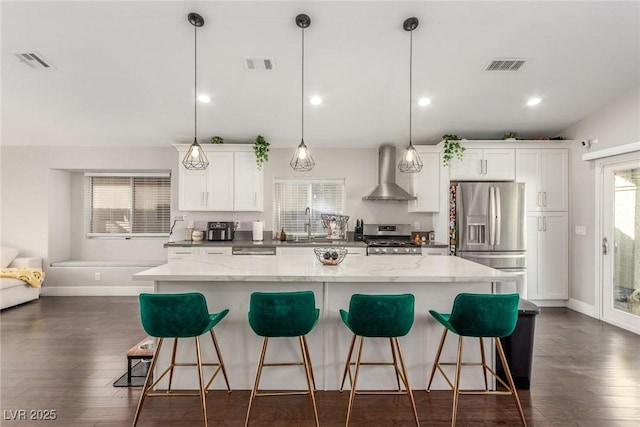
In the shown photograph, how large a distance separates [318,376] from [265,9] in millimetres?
3023

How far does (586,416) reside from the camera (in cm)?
222

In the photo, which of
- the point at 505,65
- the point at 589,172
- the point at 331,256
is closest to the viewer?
the point at 331,256

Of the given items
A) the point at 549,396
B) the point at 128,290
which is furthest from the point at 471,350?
the point at 128,290

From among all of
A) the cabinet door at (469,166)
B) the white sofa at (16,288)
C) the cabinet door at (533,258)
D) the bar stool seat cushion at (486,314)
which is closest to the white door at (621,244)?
the cabinet door at (533,258)

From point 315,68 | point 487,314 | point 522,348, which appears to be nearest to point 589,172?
point 522,348

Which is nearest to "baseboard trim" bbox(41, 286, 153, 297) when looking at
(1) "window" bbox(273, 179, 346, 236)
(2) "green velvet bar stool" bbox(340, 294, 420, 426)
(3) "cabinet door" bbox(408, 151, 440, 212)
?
(1) "window" bbox(273, 179, 346, 236)

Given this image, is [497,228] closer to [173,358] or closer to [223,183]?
[223,183]

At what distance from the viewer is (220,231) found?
504 centimetres

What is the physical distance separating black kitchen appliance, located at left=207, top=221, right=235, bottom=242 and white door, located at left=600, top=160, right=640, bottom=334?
17.0ft

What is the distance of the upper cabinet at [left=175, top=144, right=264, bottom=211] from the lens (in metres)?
4.90

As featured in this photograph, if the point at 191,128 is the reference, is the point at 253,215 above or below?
below

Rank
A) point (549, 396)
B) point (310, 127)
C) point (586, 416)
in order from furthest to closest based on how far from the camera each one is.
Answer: point (310, 127) < point (549, 396) < point (586, 416)

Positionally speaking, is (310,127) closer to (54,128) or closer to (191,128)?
(191,128)

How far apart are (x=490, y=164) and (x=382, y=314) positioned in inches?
142
